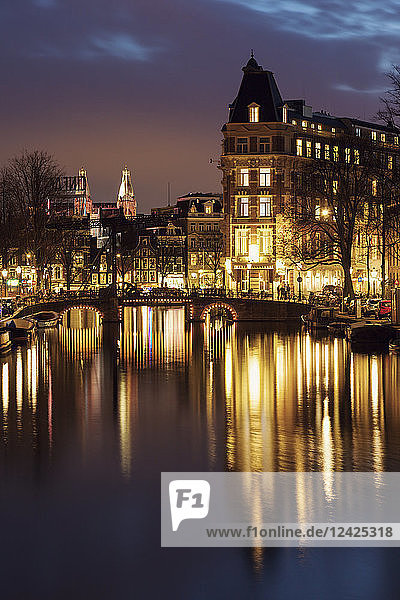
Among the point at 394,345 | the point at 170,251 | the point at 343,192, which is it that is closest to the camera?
the point at 394,345

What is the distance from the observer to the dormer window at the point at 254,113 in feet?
399

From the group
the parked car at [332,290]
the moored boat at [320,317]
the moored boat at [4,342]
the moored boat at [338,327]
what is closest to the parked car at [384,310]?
the moored boat at [338,327]

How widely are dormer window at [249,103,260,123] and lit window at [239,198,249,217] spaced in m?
9.45

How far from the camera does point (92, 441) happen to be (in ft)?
121

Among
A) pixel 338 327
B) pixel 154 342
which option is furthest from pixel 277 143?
pixel 154 342

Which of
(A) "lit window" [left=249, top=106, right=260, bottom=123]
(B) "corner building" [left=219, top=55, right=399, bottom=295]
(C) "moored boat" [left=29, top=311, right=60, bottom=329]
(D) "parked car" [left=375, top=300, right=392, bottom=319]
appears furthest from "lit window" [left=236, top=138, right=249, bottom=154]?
(D) "parked car" [left=375, top=300, right=392, bottom=319]

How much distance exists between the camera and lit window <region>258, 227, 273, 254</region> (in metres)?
122

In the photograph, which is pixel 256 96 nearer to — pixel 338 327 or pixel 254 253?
pixel 254 253

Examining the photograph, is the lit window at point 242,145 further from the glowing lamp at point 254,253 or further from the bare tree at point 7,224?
the bare tree at point 7,224

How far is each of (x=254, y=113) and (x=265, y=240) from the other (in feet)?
49.9

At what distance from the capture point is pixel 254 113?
122 meters

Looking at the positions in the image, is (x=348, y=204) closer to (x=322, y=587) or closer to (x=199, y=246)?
(x=322, y=587)

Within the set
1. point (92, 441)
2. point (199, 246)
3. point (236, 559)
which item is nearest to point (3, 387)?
point (92, 441)

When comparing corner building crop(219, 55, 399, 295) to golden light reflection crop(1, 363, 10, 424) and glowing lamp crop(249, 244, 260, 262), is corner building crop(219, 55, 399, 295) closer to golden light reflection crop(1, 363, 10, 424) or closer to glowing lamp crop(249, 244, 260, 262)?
glowing lamp crop(249, 244, 260, 262)
